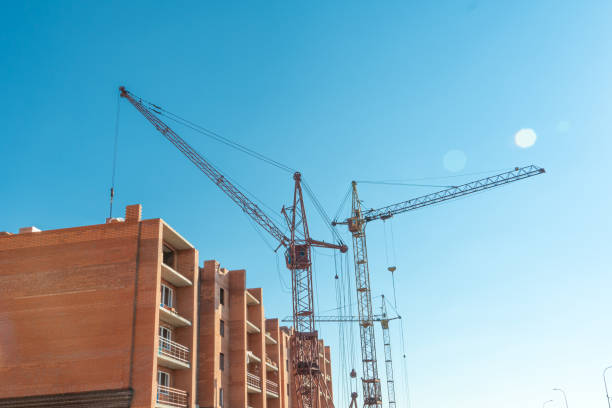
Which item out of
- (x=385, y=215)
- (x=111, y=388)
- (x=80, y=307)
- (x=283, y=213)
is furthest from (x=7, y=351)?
(x=385, y=215)

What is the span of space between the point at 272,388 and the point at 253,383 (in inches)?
274

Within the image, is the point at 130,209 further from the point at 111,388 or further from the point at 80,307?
the point at 111,388

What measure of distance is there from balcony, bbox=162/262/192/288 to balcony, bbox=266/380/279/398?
1967cm

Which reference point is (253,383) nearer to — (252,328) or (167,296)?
(252,328)

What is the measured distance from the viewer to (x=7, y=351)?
33.6 meters

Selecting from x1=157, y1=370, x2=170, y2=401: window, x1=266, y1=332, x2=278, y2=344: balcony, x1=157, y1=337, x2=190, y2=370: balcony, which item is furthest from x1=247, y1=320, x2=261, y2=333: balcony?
x1=157, y1=370, x2=170, y2=401: window

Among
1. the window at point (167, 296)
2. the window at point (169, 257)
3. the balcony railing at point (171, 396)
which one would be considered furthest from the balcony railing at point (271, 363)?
the window at point (169, 257)

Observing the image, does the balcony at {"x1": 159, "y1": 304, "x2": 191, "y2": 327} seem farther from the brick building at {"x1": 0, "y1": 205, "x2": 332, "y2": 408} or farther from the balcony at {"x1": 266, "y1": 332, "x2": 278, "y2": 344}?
the balcony at {"x1": 266, "y1": 332, "x2": 278, "y2": 344}

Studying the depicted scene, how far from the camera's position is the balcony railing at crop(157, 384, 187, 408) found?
35.4 metres

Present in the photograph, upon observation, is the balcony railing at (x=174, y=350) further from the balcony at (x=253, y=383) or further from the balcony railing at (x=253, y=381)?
the balcony railing at (x=253, y=381)

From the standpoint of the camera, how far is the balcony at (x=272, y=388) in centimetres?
5478

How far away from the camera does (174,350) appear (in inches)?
1492

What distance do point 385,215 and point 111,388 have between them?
69.1 meters

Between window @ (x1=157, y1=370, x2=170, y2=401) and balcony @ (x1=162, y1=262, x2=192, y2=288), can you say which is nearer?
window @ (x1=157, y1=370, x2=170, y2=401)
